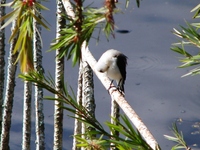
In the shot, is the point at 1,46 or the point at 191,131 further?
the point at 191,131

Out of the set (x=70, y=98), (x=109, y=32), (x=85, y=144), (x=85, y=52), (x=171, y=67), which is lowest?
(x=85, y=144)

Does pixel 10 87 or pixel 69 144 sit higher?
pixel 10 87

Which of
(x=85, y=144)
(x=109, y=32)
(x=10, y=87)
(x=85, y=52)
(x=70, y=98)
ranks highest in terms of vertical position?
(x=10, y=87)

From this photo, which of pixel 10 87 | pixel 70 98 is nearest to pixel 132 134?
pixel 70 98

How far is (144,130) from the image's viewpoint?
1585 mm

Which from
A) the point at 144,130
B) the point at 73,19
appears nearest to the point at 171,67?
the point at 144,130

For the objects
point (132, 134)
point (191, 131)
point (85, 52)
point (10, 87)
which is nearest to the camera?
point (132, 134)

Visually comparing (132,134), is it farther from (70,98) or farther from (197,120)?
(197,120)

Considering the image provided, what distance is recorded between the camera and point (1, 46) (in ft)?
19.8

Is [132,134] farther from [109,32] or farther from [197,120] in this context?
[197,120]

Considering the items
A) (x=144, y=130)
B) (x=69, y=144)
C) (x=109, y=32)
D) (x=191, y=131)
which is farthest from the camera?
(x=69, y=144)

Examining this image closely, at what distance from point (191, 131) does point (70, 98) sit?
5.46m

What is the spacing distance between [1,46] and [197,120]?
275 cm

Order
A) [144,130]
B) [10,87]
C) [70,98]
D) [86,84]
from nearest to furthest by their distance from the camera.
Result: [70,98]
[144,130]
[86,84]
[10,87]
